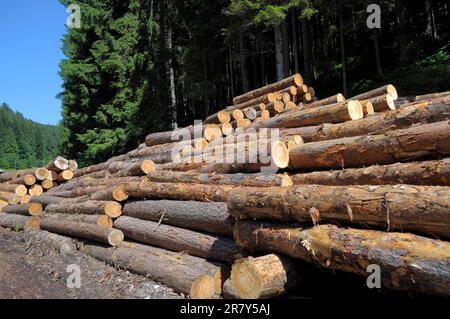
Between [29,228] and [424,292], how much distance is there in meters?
9.65

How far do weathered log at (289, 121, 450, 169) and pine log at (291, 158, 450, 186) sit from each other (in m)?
0.21

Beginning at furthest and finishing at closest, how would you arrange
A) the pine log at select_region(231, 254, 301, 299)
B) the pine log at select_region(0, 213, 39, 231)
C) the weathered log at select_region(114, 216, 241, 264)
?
the pine log at select_region(0, 213, 39, 231)
the weathered log at select_region(114, 216, 241, 264)
the pine log at select_region(231, 254, 301, 299)

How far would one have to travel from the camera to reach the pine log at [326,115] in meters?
7.57

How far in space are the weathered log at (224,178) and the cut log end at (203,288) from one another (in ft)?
5.32

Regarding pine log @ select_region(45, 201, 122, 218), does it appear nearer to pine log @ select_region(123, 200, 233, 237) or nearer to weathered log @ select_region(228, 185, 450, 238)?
pine log @ select_region(123, 200, 233, 237)

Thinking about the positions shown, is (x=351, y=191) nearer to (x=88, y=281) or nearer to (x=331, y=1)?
(x=88, y=281)

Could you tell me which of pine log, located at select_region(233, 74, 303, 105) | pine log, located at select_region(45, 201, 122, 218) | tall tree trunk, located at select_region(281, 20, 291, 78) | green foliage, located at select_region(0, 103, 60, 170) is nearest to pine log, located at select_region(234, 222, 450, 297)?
pine log, located at select_region(45, 201, 122, 218)

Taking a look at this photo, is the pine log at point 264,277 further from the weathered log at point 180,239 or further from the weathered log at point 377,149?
the weathered log at point 377,149

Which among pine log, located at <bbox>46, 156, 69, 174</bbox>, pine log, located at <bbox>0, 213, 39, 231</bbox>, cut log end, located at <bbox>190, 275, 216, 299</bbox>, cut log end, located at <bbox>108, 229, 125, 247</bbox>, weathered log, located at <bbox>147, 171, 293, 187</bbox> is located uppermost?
pine log, located at <bbox>46, 156, 69, 174</bbox>

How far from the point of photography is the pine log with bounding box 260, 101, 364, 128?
757 centimetres

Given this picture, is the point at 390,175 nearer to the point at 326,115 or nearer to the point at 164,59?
the point at 326,115

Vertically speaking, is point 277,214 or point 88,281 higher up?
point 277,214

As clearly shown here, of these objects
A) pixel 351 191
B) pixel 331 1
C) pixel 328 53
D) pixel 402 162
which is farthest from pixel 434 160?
pixel 328 53

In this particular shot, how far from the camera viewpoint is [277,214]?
516cm
